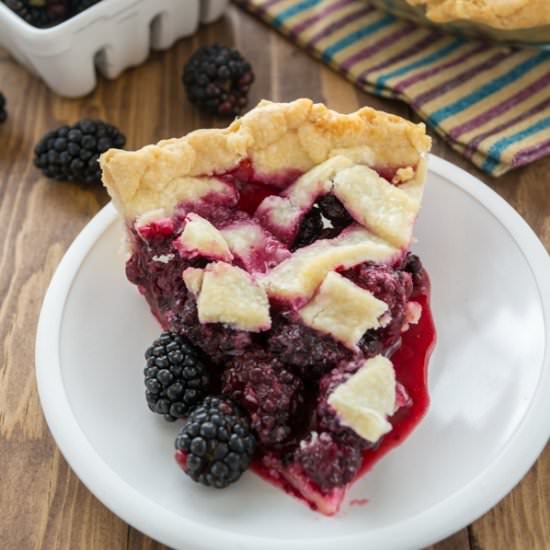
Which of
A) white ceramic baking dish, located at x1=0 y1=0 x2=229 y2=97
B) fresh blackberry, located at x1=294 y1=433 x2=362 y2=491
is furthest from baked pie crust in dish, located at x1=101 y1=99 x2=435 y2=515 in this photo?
white ceramic baking dish, located at x1=0 y1=0 x2=229 y2=97

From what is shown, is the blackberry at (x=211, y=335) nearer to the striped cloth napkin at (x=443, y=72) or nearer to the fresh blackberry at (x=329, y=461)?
the fresh blackberry at (x=329, y=461)

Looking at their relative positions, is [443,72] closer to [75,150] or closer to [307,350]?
[75,150]

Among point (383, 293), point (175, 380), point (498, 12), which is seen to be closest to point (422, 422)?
point (383, 293)

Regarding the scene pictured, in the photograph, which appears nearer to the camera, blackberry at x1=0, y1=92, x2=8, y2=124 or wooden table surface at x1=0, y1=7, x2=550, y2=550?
wooden table surface at x1=0, y1=7, x2=550, y2=550

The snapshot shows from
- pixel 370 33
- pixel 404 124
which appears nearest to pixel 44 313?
pixel 404 124

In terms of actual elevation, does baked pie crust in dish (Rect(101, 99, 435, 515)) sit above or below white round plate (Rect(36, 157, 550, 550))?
above

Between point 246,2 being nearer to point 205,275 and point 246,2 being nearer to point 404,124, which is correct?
point 404,124

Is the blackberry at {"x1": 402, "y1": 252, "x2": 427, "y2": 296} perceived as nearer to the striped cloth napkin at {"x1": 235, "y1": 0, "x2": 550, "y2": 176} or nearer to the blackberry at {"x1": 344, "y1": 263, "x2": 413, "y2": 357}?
the blackberry at {"x1": 344, "y1": 263, "x2": 413, "y2": 357}

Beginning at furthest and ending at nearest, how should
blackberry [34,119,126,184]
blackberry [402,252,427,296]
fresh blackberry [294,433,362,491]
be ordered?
blackberry [34,119,126,184] → blackberry [402,252,427,296] → fresh blackberry [294,433,362,491]
